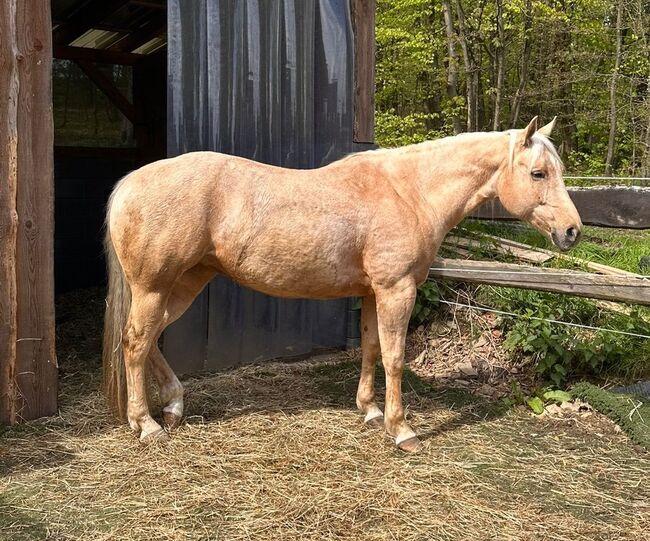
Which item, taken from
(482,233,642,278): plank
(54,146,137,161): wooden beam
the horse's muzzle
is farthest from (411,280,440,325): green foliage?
(54,146,137,161): wooden beam

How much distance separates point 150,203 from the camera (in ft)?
12.1

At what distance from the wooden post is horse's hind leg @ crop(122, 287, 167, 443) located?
0.68m

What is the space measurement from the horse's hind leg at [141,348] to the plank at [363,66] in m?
2.73

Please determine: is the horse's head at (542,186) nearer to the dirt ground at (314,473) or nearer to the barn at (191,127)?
the dirt ground at (314,473)

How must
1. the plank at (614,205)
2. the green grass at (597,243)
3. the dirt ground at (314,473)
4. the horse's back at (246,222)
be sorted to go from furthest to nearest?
the green grass at (597,243) → the plank at (614,205) → the horse's back at (246,222) → the dirt ground at (314,473)

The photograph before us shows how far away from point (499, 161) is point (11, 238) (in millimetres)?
3060

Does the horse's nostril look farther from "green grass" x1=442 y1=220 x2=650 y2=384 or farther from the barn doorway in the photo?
the barn doorway

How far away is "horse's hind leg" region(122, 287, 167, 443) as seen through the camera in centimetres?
383

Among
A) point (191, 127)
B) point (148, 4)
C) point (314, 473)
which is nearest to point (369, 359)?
point (314, 473)

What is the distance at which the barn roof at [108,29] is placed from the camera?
7.46 m

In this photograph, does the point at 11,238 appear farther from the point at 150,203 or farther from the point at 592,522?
the point at 592,522

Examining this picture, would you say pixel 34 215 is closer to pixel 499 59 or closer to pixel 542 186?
pixel 542 186

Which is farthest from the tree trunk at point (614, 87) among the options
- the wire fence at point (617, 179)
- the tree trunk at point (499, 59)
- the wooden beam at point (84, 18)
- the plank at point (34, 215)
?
the plank at point (34, 215)

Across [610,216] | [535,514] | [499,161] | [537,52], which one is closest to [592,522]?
[535,514]
